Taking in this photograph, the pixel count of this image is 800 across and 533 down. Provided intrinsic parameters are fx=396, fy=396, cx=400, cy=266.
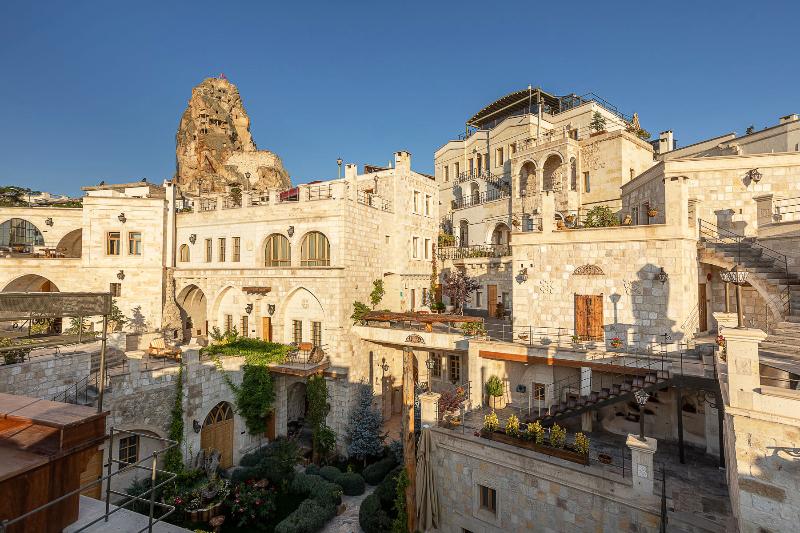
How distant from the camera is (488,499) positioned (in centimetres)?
1290

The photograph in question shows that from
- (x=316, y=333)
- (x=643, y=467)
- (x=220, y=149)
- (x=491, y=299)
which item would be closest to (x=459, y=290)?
(x=491, y=299)

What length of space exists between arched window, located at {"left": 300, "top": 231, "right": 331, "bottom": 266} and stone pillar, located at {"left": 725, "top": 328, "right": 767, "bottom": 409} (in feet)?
56.3

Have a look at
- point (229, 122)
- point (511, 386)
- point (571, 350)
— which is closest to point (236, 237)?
point (511, 386)

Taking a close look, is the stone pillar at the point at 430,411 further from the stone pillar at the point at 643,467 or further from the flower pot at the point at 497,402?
the stone pillar at the point at 643,467

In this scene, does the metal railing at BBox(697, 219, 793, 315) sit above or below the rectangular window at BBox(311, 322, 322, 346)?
above

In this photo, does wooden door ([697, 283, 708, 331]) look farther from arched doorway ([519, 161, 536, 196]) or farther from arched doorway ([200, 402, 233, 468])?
arched doorway ([200, 402, 233, 468])

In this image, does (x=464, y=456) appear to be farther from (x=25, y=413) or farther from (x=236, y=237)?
(x=236, y=237)

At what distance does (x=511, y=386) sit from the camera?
698 inches

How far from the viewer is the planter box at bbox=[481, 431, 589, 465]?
36.7 feet

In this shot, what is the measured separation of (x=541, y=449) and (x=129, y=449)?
49.1 feet

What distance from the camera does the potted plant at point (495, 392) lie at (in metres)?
16.9

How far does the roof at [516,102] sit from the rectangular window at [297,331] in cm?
2703

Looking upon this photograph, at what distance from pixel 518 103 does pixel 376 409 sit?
1199 inches

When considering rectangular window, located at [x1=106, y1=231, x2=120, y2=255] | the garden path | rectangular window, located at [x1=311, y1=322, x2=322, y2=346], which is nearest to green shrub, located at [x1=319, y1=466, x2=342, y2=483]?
the garden path
